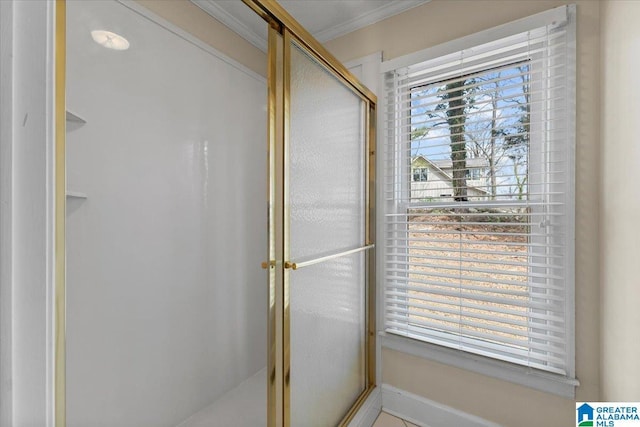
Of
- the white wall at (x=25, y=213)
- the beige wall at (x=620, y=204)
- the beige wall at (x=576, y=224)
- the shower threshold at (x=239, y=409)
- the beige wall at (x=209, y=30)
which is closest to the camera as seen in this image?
the white wall at (x=25, y=213)

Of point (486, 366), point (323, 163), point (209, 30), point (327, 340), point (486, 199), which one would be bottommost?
point (486, 366)

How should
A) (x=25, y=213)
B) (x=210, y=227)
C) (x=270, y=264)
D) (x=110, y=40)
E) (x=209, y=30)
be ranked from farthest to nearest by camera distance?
(x=210, y=227) < (x=209, y=30) < (x=110, y=40) < (x=270, y=264) < (x=25, y=213)

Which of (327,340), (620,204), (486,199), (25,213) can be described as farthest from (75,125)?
(620,204)

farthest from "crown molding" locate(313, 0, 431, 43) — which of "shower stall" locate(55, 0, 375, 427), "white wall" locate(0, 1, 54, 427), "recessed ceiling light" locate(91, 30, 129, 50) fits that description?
"white wall" locate(0, 1, 54, 427)

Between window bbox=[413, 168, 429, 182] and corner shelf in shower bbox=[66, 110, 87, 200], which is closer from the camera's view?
corner shelf in shower bbox=[66, 110, 87, 200]

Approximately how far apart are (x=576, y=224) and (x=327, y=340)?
3.69 feet

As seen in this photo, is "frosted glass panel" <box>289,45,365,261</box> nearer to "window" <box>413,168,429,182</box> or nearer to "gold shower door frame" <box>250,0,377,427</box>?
"gold shower door frame" <box>250,0,377,427</box>

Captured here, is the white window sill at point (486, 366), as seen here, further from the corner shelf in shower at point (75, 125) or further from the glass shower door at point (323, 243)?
the corner shelf in shower at point (75, 125)

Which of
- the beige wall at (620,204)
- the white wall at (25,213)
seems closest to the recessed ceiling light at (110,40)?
the white wall at (25,213)

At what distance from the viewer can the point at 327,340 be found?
49.7 inches

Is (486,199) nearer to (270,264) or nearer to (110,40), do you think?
(270,264)

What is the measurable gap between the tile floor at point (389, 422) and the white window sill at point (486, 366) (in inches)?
13.5

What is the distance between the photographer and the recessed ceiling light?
112 cm

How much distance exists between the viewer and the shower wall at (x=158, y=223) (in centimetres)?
111
